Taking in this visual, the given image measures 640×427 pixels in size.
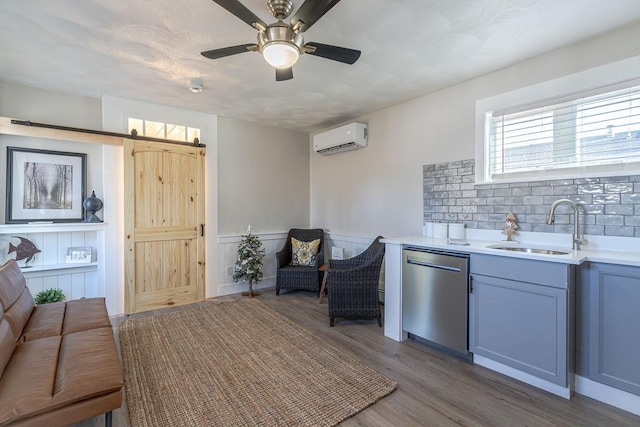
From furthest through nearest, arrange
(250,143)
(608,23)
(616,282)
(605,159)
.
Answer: (250,143)
(605,159)
(608,23)
(616,282)

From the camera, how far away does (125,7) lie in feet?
6.26

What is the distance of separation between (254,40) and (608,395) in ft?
11.5

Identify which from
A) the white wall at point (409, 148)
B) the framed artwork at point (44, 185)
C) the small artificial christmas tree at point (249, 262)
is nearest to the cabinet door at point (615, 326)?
the white wall at point (409, 148)

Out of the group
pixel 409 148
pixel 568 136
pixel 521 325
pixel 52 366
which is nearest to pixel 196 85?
pixel 409 148

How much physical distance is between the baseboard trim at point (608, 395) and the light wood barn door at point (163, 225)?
13.2 ft

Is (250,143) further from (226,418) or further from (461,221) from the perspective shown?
(226,418)

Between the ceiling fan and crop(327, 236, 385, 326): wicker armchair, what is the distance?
2008 mm

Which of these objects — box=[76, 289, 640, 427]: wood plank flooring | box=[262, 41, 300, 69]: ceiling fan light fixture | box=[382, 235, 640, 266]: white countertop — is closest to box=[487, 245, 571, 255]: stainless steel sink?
box=[382, 235, 640, 266]: white countertop

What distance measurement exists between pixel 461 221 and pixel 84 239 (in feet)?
14.1

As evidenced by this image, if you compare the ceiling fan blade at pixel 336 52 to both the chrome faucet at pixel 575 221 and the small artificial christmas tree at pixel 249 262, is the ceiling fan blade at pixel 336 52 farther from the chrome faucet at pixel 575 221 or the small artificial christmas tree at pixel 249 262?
the small artificial christmas tree at pixel 249 262

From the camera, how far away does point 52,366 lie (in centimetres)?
162

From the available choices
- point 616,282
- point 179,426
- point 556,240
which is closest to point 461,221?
point 556,240

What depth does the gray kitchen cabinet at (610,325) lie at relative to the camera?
1.80 metres

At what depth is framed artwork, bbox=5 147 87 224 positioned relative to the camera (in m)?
3.10
